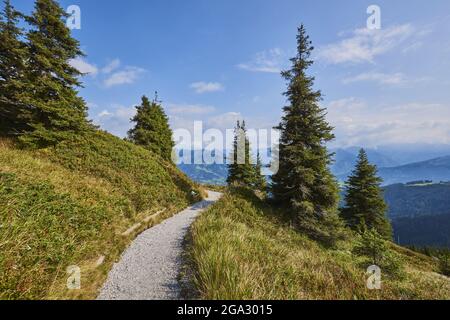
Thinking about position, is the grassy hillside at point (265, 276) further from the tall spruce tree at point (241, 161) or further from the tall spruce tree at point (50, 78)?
the tall spruce tree at point (241, 161)

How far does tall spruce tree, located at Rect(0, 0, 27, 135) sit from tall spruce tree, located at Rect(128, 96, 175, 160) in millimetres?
15303

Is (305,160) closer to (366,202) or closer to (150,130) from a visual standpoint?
→ (366,202)

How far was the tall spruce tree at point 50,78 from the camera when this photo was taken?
51.4 ft

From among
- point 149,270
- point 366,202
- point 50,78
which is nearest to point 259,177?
point 366,202

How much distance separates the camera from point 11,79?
1669cm

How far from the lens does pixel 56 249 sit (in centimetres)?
611

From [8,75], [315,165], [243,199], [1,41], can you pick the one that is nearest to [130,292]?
[243,199]

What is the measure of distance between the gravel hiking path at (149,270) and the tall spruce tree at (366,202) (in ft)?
82.4

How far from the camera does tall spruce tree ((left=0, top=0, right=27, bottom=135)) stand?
634 inches

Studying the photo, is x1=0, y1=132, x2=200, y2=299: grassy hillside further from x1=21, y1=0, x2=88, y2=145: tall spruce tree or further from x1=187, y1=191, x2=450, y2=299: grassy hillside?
x1=187, y1=191, x2=450, y2=299: grassy hillside

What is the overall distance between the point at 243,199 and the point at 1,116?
2015 cm

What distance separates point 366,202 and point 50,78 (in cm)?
3374

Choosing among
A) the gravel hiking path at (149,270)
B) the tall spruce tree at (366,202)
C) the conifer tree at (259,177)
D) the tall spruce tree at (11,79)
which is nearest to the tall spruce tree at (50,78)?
the tall spruce tree at (11,79)

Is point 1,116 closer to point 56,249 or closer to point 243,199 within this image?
point 56,249
